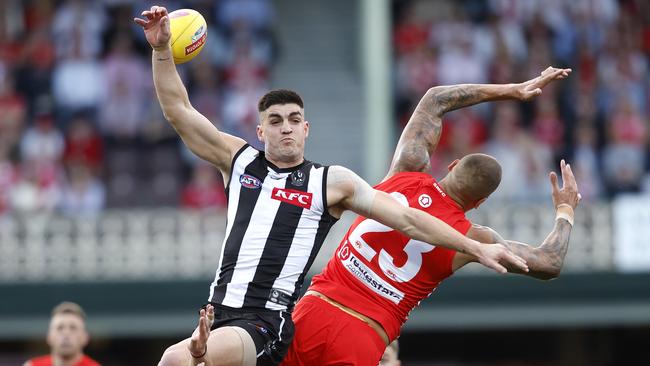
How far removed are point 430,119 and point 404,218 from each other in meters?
1.55

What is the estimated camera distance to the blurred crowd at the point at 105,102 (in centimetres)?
1703

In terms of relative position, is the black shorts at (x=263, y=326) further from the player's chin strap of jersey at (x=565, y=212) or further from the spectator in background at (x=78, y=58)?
the spectator in background at (x=78, y=58)

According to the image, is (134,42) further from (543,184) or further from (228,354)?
(228,354)

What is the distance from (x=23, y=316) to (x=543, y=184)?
660 cm

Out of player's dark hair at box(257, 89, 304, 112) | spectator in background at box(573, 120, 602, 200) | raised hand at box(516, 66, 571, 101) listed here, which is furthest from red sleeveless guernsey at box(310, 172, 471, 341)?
spectator in background at box(573, 120, 602, 200)

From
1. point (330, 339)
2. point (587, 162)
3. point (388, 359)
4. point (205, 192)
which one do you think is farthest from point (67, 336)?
point (587, 162)

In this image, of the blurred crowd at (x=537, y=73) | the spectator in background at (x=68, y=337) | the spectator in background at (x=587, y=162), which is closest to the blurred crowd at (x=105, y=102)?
the blurred crowd at (x=537, y=73)

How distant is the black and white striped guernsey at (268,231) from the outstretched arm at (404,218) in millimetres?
97

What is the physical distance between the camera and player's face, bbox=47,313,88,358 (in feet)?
37.4

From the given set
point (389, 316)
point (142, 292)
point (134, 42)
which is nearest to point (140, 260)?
point (142, 292)

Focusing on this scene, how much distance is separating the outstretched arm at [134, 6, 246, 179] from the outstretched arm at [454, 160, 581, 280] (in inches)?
63.6

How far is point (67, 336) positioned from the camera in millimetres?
11398

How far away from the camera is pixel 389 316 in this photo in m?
8.53

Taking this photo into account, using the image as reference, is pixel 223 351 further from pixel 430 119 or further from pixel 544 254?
pixel 430 119
